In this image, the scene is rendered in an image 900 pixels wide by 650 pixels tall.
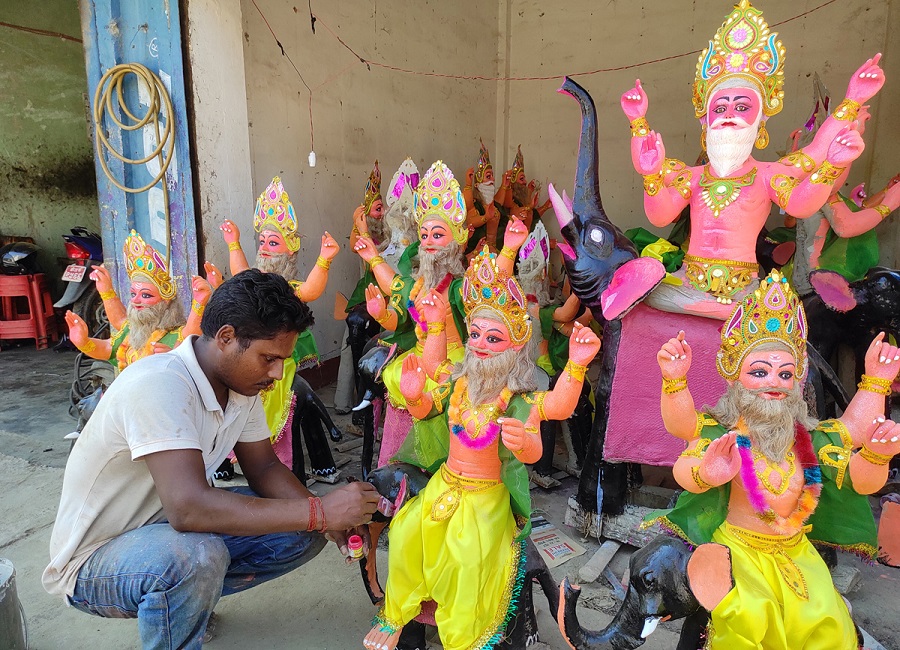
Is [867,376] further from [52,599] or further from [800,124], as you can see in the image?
[800,124]

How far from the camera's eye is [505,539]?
222 cm

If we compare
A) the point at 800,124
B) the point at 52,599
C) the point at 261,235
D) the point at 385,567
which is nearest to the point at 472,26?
the point at 800,124

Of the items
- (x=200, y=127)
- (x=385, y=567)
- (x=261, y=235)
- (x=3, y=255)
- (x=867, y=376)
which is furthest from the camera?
(x=3, y=255)

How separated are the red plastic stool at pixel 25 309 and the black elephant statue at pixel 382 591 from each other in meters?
6.21

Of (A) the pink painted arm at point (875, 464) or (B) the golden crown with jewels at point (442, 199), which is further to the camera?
(B) the golden crown with jewels at point (442, 199)

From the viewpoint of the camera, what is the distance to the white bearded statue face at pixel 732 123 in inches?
104

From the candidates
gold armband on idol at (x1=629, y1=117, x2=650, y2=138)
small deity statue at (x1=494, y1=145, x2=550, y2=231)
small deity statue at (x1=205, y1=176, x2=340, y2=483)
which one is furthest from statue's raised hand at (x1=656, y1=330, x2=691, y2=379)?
small deity statue at (x1=494, y1=145, x2=550, y2=231)

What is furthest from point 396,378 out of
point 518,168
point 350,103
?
point 518,168

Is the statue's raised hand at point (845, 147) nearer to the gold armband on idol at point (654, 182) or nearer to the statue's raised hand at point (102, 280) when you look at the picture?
the gold armband on idol at point (654, 182)

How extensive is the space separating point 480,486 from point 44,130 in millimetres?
8223

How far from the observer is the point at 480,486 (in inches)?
88.6

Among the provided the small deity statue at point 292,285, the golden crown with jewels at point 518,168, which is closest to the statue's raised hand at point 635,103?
the small deity statue at point 292,285

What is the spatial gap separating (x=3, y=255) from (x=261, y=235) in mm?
5030

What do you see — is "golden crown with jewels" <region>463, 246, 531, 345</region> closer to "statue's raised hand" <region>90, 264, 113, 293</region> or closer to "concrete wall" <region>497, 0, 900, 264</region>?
"statue's raised hand" <region>90, 264, 113, 293</region>
